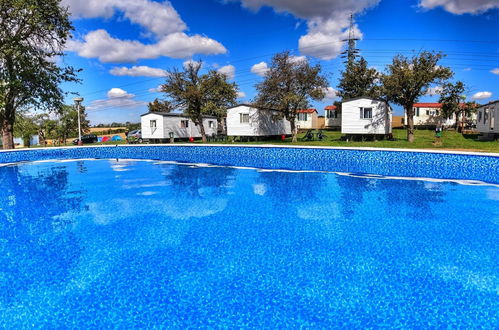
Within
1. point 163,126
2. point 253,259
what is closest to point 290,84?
point 163,126

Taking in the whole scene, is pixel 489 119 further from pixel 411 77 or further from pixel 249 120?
pixel 249 120

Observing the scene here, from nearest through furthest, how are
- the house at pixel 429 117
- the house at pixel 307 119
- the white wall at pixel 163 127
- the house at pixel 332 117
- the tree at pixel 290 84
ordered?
the tree at pixel 290 84 < the white wall at pixel 163 127 < the house at pixel 429 117 < the house at pixel 332 117 < the house at pixel 307 119

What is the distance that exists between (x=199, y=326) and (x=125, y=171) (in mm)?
13291

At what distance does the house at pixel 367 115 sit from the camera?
24656mm

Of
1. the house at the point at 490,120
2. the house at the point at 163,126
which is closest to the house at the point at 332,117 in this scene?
the house at the point at 490,120

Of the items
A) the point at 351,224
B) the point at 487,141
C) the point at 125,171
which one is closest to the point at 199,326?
the point at 351,224

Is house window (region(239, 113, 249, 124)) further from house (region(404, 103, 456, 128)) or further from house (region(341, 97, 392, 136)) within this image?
house (region(404, 103, 456, 128))

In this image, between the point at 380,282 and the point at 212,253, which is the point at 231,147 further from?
the point at 380,282

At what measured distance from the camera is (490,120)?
891 inches

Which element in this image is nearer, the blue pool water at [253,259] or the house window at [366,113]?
the blue pool water at [253,259]

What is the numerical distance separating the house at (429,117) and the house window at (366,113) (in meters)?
17.5

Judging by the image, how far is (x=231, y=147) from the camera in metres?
20.9

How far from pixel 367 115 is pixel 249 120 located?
10565mm

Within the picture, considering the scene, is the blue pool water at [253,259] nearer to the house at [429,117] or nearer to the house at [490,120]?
the house at [490,120]
